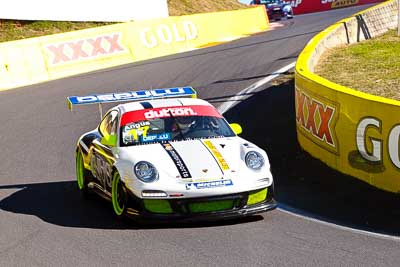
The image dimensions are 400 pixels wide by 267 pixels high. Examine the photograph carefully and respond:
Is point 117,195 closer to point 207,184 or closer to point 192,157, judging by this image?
point 192,157

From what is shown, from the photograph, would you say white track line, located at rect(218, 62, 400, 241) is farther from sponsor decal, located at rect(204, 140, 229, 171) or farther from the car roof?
the car roof

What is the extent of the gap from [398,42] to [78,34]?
32.3 feet

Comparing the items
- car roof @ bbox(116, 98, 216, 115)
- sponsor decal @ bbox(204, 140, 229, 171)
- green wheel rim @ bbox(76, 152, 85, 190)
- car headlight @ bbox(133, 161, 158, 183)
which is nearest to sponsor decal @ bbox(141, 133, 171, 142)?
sponsor decal @ bbox(204, 140, 229, 171)

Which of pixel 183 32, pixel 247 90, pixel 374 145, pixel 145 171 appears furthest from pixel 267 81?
pixel 145 171

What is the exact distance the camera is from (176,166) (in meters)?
8.33

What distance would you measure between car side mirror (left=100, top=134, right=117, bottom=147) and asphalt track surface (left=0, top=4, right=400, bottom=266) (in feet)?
2.51

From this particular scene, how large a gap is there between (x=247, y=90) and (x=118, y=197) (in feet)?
32.2

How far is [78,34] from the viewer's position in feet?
81.6

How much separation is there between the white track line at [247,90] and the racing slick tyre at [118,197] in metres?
7.39

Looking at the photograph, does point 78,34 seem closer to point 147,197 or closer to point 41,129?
point 41,129

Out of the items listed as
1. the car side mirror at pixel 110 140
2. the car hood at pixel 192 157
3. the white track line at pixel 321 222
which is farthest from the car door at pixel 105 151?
the white track line at pixel 321 222

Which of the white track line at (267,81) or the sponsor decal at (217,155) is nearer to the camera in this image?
the white track line at (267,81)

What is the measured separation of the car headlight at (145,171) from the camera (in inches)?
321

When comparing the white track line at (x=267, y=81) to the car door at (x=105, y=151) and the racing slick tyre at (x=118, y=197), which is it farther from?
the car door at (x=105, y=151)
